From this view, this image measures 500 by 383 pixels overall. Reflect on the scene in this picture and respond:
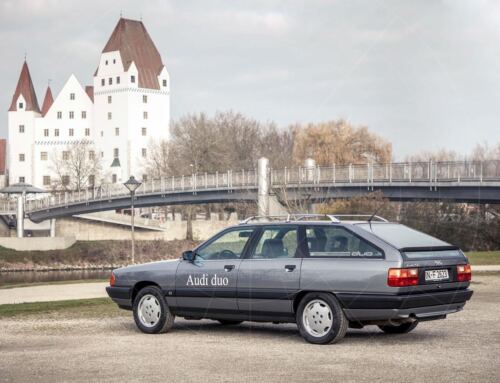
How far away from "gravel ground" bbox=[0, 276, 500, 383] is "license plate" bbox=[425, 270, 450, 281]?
2.68 ft

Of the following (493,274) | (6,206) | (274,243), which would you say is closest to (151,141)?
(6,206)

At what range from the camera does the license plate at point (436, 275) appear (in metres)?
12.4

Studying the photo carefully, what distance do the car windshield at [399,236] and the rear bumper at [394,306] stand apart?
25.8 inches

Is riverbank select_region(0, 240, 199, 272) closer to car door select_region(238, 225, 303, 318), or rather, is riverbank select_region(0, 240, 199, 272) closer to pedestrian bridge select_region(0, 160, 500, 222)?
pedestrian bridge select_region(0, 160, 500, 222)

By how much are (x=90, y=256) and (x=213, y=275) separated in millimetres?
75847

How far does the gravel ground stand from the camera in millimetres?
10102

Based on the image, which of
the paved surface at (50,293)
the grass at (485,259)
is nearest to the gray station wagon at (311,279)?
the paved surface at (50,293)

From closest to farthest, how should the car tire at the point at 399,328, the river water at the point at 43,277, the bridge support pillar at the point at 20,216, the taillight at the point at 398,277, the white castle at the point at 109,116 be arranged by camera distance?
the taillight at the point at 398,277 < the car tire at the point at 399,328 < the river water at the point at 43,277 < the bridge support pillar at the point at 20,216 < the white castle at the point at 109,116

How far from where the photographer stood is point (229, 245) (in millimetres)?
13703

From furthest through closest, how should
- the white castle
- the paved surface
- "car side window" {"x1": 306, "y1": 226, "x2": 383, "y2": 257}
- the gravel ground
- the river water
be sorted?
the white castle < the river water < the paved surface < "car side window" {"x1": 306, "y1": 226, "x2": 383, "y2": 257} < the gravel ground

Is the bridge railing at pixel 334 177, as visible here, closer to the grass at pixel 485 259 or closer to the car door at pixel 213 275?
the grass at pixel 485 259

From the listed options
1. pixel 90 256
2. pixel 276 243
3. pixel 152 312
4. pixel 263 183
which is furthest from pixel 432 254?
pixel 90 256

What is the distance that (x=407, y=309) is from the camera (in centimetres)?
1213

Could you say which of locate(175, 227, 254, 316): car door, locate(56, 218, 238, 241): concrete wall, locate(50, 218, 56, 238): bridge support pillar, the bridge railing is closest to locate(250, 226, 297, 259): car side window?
locate(175, 227, 254, 316): car door
